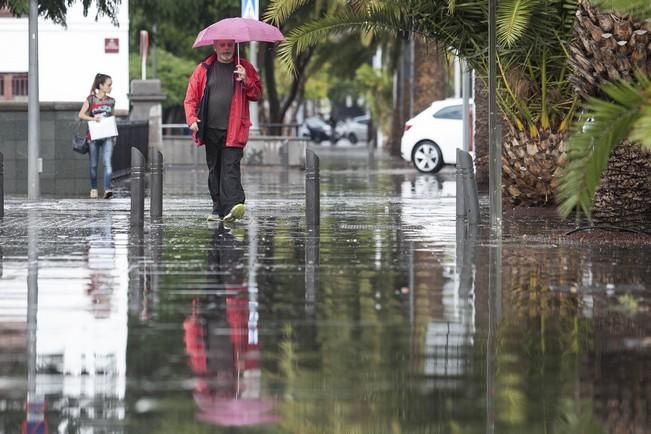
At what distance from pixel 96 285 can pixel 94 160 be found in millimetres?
12751

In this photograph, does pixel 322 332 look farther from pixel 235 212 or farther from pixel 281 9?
pixel 281 9

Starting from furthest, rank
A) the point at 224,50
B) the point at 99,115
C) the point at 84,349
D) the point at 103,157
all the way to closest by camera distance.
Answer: the point at 103,157 < the point at 99,115 < the point at 224,50 < the point at 84,349

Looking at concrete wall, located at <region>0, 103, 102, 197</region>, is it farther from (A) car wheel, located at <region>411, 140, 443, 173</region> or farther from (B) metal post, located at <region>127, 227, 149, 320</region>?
(A) car wheel, located at <region>411, 140, 443, 173</region>

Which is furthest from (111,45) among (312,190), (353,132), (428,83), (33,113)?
(353,132)

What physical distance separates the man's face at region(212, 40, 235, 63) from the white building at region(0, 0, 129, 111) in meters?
24.3

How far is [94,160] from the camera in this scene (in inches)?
949

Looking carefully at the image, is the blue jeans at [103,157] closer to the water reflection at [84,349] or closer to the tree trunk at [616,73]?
the tree trunk at [616,73]

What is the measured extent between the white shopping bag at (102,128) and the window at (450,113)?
1293 cm

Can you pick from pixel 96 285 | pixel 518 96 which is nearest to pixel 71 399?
pixel 96 285

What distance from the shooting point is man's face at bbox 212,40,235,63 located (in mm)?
18031

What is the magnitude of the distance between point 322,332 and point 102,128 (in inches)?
596

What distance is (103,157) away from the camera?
2428 centimetres

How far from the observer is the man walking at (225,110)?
17891mm

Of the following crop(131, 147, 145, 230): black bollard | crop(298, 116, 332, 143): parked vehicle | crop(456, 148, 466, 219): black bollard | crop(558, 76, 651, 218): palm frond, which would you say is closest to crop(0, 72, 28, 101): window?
crop(131, 147, 145, 230): black bollard
